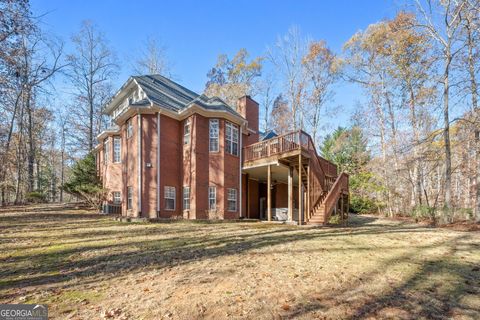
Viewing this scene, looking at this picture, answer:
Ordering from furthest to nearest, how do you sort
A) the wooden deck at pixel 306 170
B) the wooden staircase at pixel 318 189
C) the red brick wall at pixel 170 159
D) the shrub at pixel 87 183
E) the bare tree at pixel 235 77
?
the bare tree at pixel 235 77
the shrub at pixel 87 183
the red brick wall at pixel 170 159
the wooden deck at pixel 306 170
the wooden staircase at pixel 318 189

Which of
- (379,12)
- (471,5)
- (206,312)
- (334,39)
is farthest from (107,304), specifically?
(334,39)

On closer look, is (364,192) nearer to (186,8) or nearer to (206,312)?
(186,8)

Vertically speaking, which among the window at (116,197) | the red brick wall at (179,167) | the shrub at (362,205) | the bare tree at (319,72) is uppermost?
the bare tree at (319,72)

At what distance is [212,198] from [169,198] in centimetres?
250

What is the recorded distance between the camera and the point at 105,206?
760 inches

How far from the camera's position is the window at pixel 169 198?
611 inches

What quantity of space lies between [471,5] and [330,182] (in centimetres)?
1138

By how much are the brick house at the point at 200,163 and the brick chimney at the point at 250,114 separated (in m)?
2.77

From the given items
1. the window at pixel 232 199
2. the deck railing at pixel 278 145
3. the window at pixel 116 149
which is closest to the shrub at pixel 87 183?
the window at pixel 116 149

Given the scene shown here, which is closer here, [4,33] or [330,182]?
[4,33]

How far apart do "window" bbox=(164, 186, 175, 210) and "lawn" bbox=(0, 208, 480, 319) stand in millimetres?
6932

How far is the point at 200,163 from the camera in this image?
51.7ft

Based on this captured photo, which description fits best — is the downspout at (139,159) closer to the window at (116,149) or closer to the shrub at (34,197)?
the window at (116,149)

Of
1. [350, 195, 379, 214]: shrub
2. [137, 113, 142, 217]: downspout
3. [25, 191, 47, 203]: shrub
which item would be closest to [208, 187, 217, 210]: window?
[137, 113, 142, 217]: downspout
